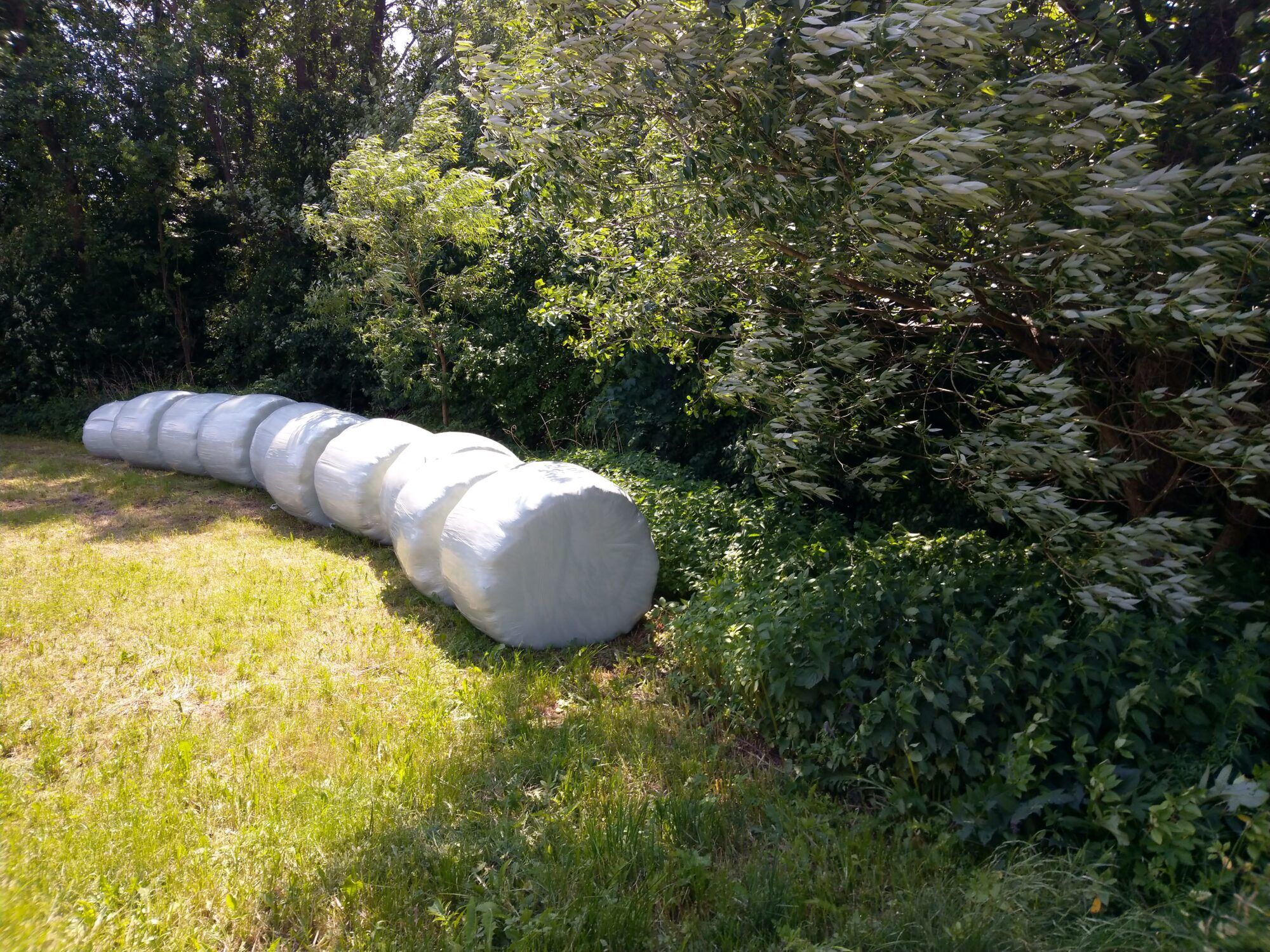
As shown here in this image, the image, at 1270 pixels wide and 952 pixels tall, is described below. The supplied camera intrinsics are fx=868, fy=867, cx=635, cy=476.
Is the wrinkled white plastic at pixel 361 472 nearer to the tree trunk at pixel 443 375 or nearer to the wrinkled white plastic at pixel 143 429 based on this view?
the tree trunk at pixel 443 375

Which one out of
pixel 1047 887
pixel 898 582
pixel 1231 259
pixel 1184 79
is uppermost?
pixel 1184 79

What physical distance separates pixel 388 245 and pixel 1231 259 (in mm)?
8615

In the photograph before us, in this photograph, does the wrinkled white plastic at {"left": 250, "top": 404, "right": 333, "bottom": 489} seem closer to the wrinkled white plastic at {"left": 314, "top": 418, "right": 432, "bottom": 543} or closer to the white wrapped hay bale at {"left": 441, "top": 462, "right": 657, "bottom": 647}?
the wrinkled white plastic at {"left": 314, "top": 418, "right": 432, "bottom": 543}

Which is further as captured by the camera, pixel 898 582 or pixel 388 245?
pixel 388 245

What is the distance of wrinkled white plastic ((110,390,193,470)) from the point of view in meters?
11.7

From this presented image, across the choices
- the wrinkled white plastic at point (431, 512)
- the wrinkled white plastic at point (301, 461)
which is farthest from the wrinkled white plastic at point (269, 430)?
the wrinkled white plastic at point (431, 512)

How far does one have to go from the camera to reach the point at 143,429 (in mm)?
11672

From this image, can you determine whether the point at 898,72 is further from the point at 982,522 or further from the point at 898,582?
the point at 982,522

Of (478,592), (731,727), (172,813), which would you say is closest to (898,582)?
(731,727)

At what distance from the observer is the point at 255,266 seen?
666 inches

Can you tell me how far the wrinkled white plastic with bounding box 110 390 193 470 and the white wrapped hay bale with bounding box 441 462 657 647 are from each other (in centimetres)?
775

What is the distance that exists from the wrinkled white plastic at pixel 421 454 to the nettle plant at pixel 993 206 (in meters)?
2.75

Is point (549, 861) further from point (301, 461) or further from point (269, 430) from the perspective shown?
point (269, 430)


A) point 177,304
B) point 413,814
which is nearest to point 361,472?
point 413,814
